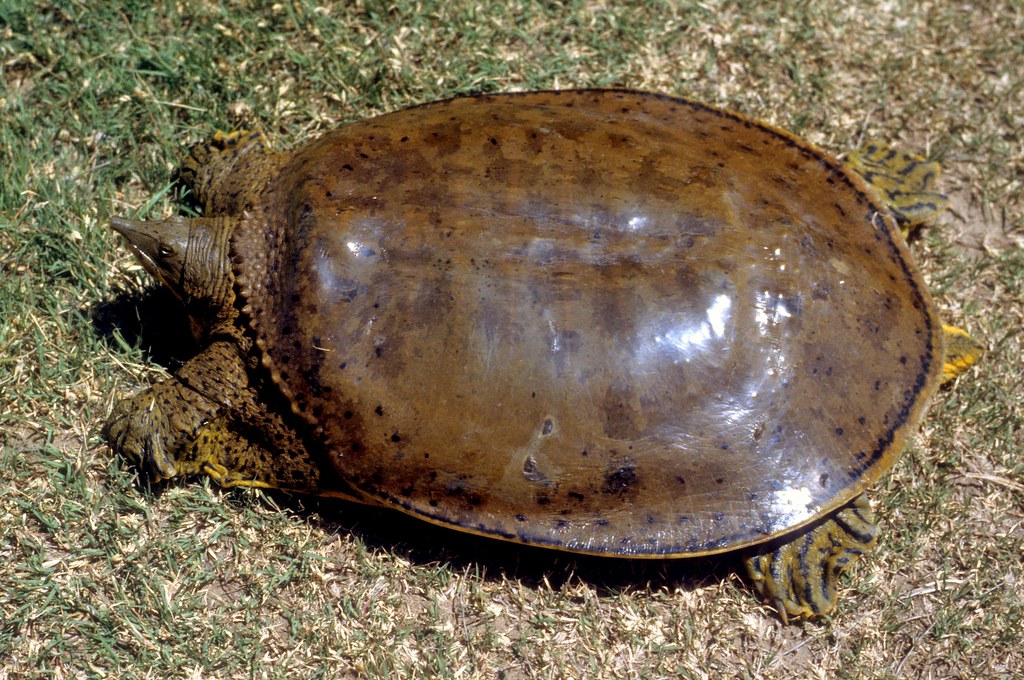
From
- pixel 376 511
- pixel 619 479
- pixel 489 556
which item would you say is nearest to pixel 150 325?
pixel 376 511

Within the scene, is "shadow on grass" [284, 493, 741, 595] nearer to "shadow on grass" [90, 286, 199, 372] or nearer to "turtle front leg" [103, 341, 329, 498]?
"turtle front leg" [103, 341, 329, 498]

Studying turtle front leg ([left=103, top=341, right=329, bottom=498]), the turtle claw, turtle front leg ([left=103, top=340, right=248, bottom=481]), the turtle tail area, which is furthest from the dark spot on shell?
the turtle tail area

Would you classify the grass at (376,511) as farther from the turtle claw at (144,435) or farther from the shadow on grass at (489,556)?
the turtle claw at (144,435)

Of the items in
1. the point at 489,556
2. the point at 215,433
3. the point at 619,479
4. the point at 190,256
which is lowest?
the point at 489,556

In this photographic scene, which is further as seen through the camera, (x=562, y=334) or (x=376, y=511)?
(x=376, y=511)

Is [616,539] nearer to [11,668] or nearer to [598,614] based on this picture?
[598,614]

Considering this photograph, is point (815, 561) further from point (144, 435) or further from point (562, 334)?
point (144, 435)

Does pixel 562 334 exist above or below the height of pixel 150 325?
above
